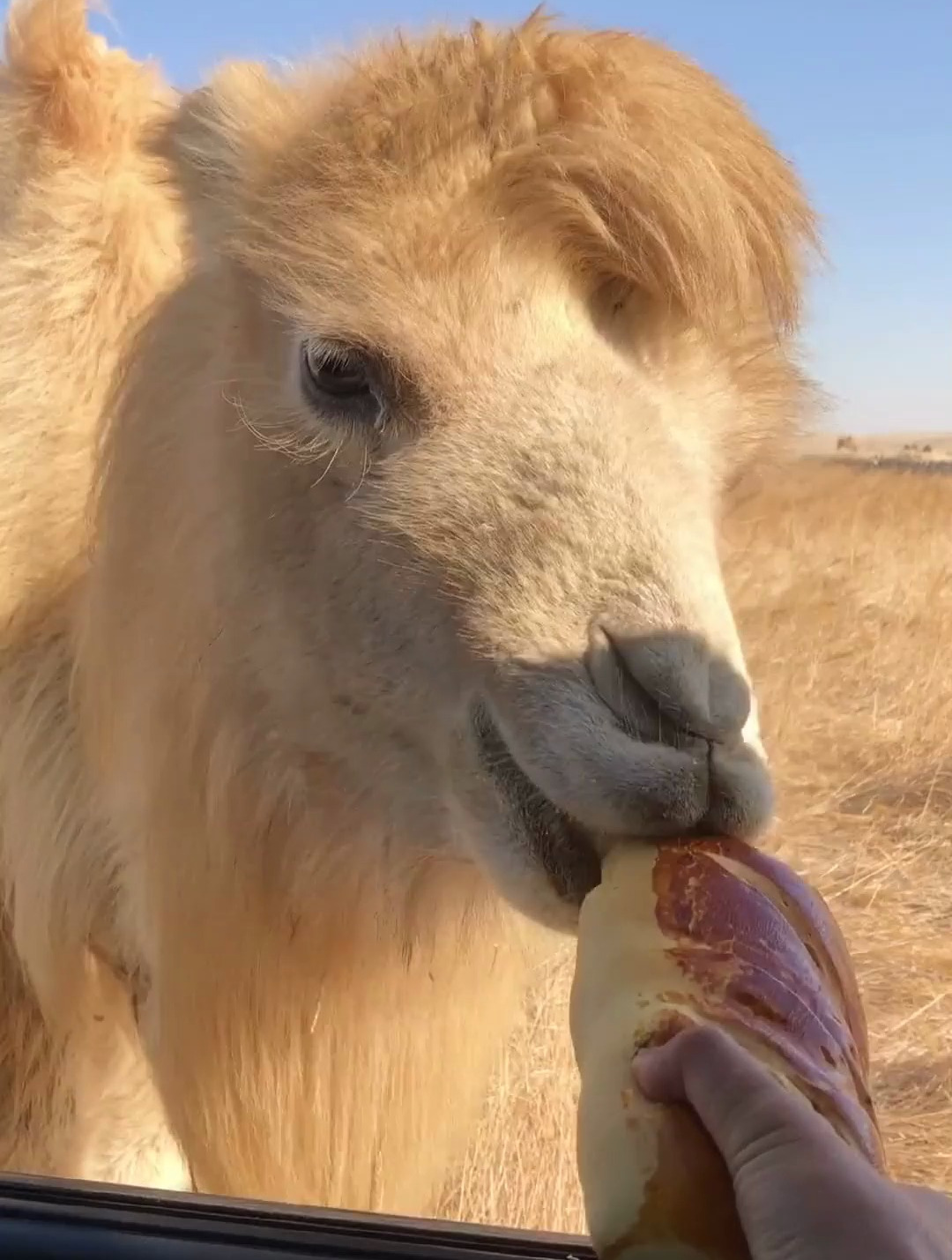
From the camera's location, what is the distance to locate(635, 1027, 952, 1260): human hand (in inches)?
A: 27.3

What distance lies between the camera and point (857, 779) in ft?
12.4

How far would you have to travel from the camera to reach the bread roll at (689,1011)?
0.80 m

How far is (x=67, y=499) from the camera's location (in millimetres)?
2105

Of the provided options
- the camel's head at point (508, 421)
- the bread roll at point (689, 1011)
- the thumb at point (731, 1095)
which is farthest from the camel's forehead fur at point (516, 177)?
the thumb at point (731, 1095)

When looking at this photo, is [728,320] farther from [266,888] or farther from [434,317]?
[266,888]

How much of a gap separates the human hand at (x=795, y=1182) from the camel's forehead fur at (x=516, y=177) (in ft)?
2.93

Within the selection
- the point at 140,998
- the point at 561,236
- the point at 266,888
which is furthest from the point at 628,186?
the point at 140,998

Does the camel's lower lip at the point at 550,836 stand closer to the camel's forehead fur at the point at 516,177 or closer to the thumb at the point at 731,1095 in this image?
the thumb at the point at 731,1095

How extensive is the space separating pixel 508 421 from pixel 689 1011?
66 centimetres

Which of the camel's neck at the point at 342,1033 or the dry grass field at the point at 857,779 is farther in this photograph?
the dry grass field at the point at 857,779

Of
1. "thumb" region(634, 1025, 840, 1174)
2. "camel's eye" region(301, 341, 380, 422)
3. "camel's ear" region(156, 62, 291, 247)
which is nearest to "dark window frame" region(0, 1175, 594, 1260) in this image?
"thumb" region(634, 1025, 840, 1174)

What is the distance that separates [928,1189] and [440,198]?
3.53 feet

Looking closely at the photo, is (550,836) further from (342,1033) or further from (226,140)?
(226,140)

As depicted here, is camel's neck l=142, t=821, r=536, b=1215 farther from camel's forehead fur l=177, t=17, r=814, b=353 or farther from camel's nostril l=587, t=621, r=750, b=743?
camel's forehead fur l=177, t=17, r=814, b=353
